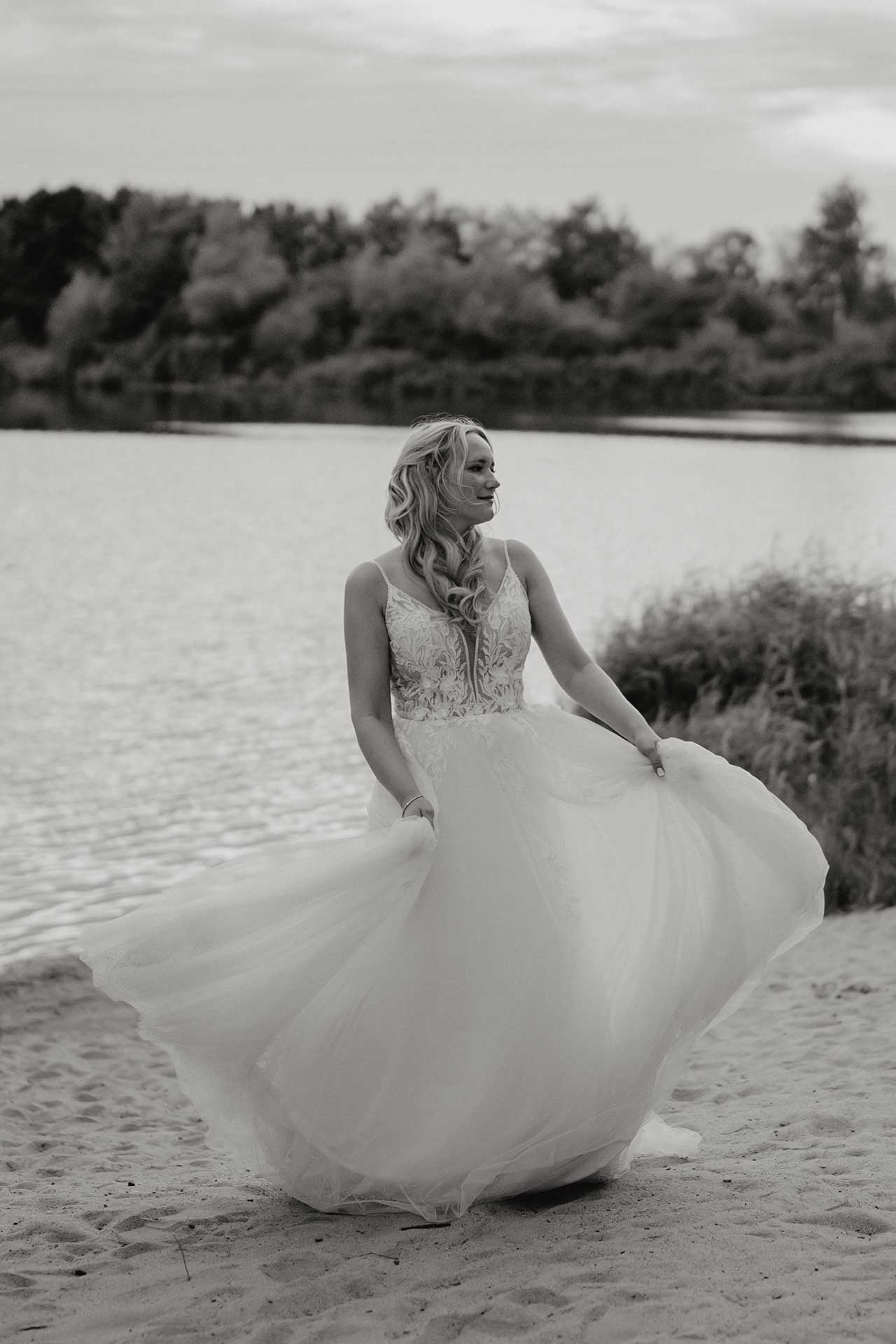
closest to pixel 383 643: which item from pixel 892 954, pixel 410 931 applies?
pixel 410 931

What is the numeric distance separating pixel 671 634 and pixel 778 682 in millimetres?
1016

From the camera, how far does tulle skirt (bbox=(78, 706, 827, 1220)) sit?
13.1 ft

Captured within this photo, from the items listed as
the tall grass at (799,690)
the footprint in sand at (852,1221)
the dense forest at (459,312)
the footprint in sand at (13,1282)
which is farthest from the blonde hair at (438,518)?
the dense forest at (459,312)

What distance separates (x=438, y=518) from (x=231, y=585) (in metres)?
20.3

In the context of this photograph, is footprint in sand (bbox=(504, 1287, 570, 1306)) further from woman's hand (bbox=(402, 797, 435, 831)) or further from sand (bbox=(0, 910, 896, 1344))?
woman's hand (bbox=(402, 797, 435, 831))

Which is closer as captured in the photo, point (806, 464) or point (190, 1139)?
point (190, 1139)

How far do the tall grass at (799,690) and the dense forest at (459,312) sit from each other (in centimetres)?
5313

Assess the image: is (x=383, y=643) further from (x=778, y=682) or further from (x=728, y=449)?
(x=728, y=449)

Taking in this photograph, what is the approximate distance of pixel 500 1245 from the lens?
392 centimetres

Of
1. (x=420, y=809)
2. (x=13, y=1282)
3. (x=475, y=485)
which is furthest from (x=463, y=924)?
(x=13, y=1282)

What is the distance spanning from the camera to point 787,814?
4.36m

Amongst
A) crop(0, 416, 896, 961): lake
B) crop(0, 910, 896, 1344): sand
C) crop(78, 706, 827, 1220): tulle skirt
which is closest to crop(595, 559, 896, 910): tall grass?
crop(0, 416, 896, 961): lake

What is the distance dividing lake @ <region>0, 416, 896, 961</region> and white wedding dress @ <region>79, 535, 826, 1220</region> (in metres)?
4.43

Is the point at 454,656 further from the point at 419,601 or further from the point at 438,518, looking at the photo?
the point at 438,518
